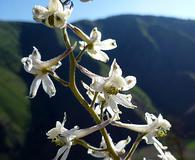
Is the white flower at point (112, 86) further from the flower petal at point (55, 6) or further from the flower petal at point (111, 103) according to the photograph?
the flower petal at point (55, 6)

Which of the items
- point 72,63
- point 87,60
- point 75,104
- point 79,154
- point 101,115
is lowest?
point 79,154

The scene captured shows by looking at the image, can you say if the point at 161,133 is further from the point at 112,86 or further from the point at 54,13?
the point at 54,13

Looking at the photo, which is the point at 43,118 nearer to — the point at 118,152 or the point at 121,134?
the point at 121,134

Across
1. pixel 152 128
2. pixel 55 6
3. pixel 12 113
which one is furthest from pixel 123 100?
pixel 12 113

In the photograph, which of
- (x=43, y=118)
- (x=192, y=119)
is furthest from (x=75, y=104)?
(x=192, y=119)

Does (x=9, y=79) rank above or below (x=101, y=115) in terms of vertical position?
below

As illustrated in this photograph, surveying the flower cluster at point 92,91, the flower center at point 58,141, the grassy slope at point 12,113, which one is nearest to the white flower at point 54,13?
the flower cluster at point 92,91

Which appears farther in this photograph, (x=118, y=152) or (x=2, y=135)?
(x=2, y=135)
